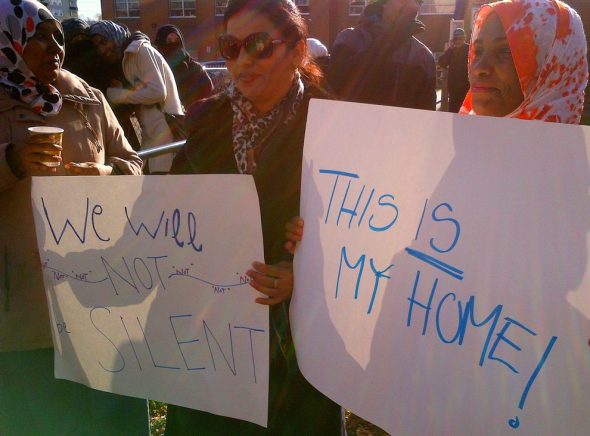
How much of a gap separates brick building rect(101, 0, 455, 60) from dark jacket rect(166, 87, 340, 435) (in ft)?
89.2

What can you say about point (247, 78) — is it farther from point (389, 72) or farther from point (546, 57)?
point (389, 72)

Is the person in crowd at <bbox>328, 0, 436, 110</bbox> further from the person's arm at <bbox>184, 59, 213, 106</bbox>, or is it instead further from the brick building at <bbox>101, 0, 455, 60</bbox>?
the brick building at <bbox>101, 0, 455, 60</bbox>

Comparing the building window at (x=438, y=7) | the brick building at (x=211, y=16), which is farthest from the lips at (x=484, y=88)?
the building window at (x=438, y=7)

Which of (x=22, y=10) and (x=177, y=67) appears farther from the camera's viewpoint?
(x=177, y=67)

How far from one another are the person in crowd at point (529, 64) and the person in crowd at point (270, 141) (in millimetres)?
475

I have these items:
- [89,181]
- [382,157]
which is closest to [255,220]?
[382,157]

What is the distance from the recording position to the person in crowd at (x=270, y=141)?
61.6 inches

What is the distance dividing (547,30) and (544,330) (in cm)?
92

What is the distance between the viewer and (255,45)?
5.12 feet

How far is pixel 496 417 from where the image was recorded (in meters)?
1.07

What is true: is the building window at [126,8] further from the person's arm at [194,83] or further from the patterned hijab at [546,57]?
the patterned hijab at [546,57]

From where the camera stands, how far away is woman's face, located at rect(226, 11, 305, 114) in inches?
61.6

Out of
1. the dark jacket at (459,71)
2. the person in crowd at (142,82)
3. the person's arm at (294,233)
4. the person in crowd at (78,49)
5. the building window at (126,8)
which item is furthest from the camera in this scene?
the building window at (126,8)

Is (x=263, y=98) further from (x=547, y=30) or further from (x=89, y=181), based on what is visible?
(x=547, y=30)
